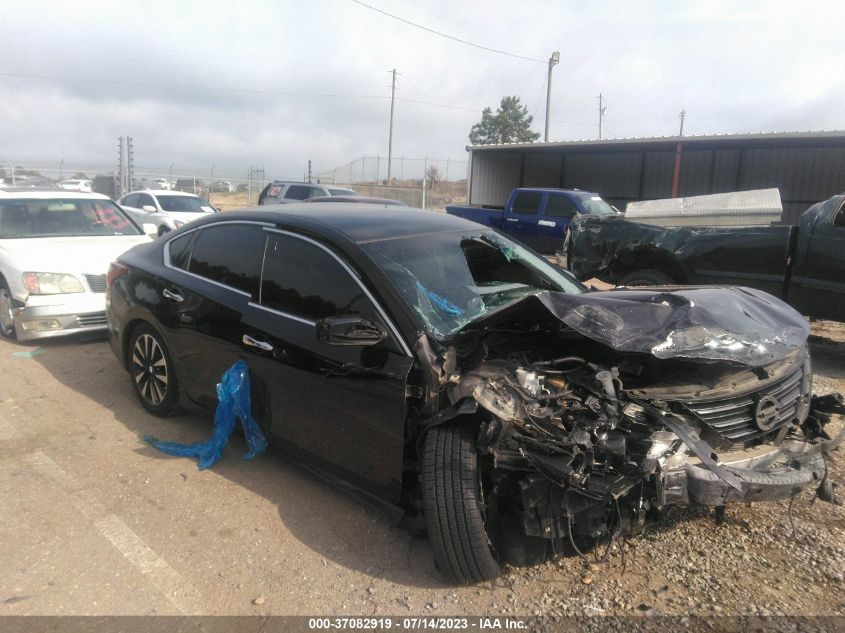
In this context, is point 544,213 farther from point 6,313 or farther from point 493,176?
point 6,313

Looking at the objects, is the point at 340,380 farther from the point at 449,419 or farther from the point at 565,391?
the point at 565,391

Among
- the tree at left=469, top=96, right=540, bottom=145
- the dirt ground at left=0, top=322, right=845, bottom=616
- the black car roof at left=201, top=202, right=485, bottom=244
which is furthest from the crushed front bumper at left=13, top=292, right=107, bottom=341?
the tree at left=469, top=96, right=540, bottom=145

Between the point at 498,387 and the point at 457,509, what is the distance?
0.55 metres

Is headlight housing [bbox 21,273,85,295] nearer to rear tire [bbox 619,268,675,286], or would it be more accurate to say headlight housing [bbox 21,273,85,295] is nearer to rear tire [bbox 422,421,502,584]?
rear tire [bbox 422,421,502,584]

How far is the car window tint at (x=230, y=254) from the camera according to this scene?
3.83m

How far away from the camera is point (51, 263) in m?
6.33

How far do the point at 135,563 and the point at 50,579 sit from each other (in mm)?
356

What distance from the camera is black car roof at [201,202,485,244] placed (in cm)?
355

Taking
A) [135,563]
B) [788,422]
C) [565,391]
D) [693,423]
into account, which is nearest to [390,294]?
[565,391]

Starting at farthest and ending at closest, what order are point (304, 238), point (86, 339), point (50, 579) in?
point (86, 339) → point (304, 238) → point (50, 579)

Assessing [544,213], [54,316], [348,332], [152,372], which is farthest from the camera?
[544,213]

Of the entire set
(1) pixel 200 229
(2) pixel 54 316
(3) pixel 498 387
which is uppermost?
(1) pixel 200 229

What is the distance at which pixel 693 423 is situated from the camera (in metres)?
2.72

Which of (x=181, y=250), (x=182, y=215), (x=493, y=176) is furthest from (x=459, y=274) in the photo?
(x=493, y=176)
